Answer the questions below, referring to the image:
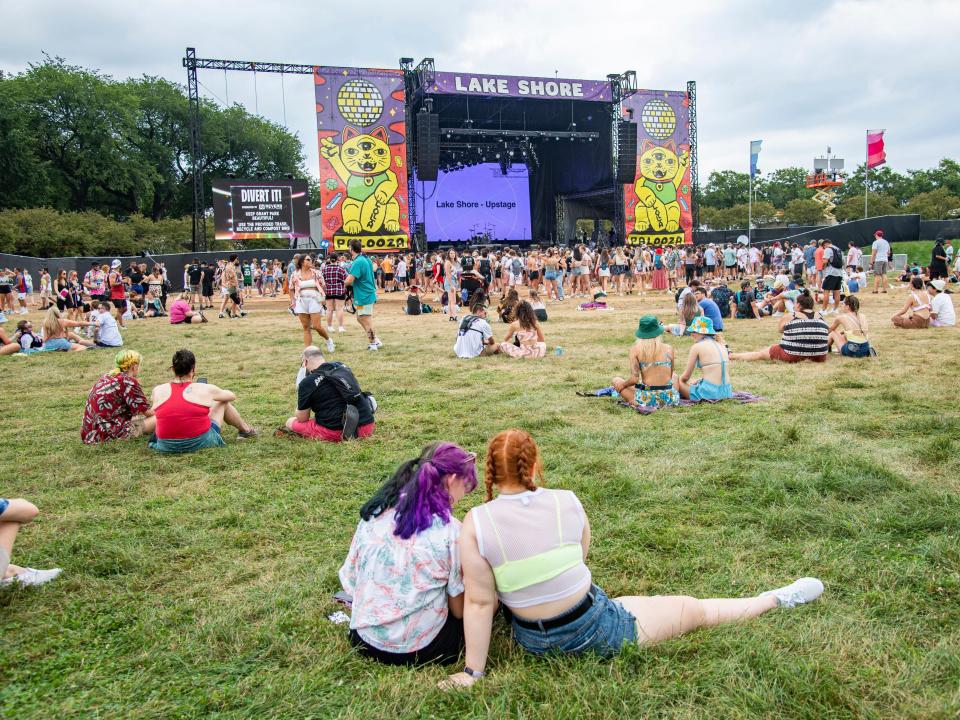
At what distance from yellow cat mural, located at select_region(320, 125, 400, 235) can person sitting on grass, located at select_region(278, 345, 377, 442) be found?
20877 mm

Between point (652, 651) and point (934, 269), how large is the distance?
19.9m

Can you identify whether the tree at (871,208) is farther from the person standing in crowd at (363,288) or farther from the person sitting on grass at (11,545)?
the person sitting on grass at (11,545)

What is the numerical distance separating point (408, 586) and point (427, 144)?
985 inches

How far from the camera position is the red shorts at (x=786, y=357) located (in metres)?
9.30

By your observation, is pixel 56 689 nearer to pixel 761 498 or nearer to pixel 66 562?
pixel 66 562

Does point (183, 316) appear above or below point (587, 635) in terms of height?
above

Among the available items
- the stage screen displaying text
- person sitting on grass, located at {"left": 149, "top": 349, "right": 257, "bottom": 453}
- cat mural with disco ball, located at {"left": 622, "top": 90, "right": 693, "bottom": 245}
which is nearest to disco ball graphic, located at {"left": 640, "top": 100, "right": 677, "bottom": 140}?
cat mural with disco ball, located at {"left": 622, "top": 90, "right": 693, "bottom": 245}

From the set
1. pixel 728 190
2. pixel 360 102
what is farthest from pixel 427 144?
pixel 728 190

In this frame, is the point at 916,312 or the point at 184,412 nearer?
the point at 184,412

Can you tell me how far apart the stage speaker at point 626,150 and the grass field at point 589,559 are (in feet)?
76.4

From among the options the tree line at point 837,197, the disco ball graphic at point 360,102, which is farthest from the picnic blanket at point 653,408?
the tree line at point 837,197

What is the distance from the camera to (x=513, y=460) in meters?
2.77

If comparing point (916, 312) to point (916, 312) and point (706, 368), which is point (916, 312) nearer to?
point (916, 312)

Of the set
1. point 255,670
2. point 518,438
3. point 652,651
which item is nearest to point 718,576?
point 652,651
